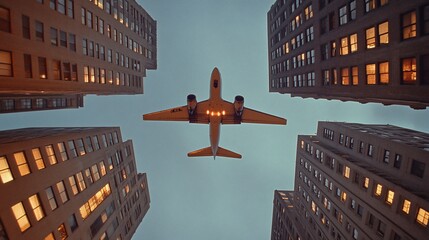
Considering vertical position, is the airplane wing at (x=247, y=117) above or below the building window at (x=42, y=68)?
below

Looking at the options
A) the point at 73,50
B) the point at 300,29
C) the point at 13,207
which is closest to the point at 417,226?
the point at 300,29

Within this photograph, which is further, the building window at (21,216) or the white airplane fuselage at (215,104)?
the white airplane fuselage at (215,104)

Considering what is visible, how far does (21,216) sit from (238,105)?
2391cm

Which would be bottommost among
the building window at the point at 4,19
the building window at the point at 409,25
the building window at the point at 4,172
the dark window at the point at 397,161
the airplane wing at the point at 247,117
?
the dark window at the point at 397,161

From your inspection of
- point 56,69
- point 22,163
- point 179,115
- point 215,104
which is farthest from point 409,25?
point 22,163

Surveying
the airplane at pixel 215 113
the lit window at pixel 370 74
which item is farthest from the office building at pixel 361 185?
the airplane at pixel 215 113

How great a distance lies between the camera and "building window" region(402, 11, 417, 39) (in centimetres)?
2019

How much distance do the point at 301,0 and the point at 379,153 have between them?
89.0 feet

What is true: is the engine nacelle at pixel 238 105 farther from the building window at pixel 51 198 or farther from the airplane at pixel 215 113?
the building window at pixel 51 198

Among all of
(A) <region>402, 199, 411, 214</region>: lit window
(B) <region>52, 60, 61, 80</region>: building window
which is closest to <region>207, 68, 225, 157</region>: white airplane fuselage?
(B) <region>52, 60, 61, 80</region>: building window

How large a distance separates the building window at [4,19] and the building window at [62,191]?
661 inches

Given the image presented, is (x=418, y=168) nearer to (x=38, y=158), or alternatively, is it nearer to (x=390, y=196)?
(x=390, y=196)

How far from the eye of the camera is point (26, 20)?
2627 centimetres

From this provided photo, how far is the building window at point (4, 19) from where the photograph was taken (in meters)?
23.2
